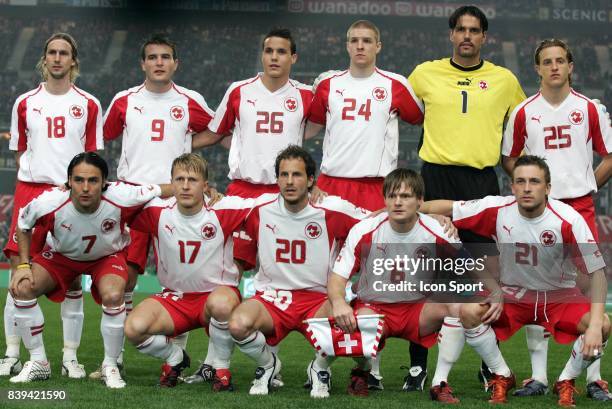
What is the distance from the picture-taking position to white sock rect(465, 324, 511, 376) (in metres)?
4.70

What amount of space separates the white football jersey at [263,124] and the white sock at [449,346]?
1466 mm

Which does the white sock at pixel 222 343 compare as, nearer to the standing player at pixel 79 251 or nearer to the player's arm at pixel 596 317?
the standing player at pixel 79 251

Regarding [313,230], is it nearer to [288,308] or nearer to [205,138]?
[288,308]

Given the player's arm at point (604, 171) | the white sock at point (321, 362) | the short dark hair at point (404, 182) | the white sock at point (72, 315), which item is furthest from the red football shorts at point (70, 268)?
the player's arm at point (604, 171)

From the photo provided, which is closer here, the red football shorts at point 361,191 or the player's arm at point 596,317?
the player's arm at point 596,317

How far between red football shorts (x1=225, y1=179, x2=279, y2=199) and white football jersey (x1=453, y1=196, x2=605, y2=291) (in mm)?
1202

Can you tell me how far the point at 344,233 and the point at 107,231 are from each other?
1286mm

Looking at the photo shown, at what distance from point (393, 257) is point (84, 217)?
1.66m

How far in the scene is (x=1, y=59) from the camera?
2173cm

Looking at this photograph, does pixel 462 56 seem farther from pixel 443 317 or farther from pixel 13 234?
pixel 13 234

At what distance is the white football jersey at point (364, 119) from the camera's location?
5.52 meters

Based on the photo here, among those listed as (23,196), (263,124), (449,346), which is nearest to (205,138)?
(263,124)

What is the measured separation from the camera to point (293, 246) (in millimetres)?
5070

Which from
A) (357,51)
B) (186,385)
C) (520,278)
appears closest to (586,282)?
(520,278)
